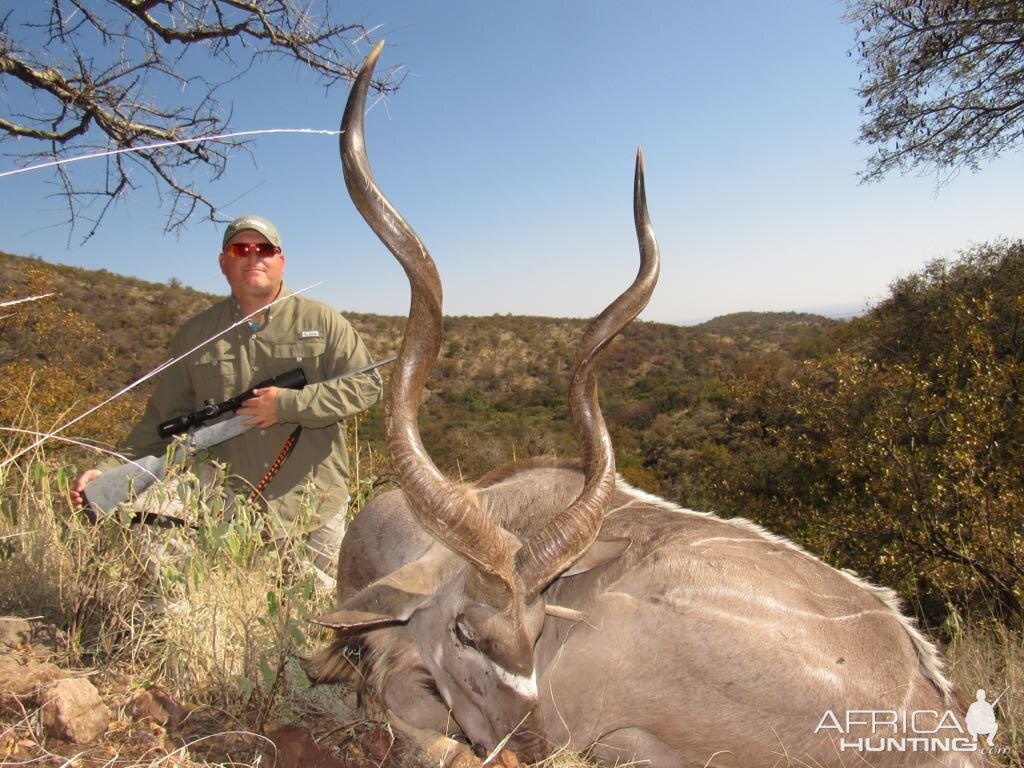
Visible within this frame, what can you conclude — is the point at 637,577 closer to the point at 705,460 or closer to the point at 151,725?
the point at 151,725

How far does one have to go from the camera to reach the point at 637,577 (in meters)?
2.78

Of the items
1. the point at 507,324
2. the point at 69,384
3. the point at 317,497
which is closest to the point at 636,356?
the point at 507,324

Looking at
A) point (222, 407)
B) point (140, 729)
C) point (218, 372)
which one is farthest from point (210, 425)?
point (140, 729)

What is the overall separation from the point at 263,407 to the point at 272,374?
1.35ft

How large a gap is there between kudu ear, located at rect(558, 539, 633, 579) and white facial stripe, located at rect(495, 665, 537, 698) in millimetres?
498

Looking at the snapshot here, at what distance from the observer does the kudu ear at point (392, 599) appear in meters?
2.45

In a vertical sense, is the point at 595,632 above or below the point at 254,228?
below

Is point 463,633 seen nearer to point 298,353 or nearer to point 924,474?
point 298,353

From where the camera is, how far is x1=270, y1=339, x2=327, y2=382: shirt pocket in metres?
4.45

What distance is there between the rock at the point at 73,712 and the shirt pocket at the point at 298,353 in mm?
2401

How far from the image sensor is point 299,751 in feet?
7.75

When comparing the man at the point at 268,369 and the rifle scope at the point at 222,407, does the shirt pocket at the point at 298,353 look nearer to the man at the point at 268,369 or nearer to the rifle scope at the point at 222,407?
the man at the point at 268,369

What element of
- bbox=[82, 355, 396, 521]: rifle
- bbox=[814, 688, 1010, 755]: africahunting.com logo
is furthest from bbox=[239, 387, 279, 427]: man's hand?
bbox=[814, 688, 1010, 755]: africahunting.com logo

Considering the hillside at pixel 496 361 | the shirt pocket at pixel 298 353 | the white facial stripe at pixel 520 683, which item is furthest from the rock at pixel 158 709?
the hillside at pixel 496 361
